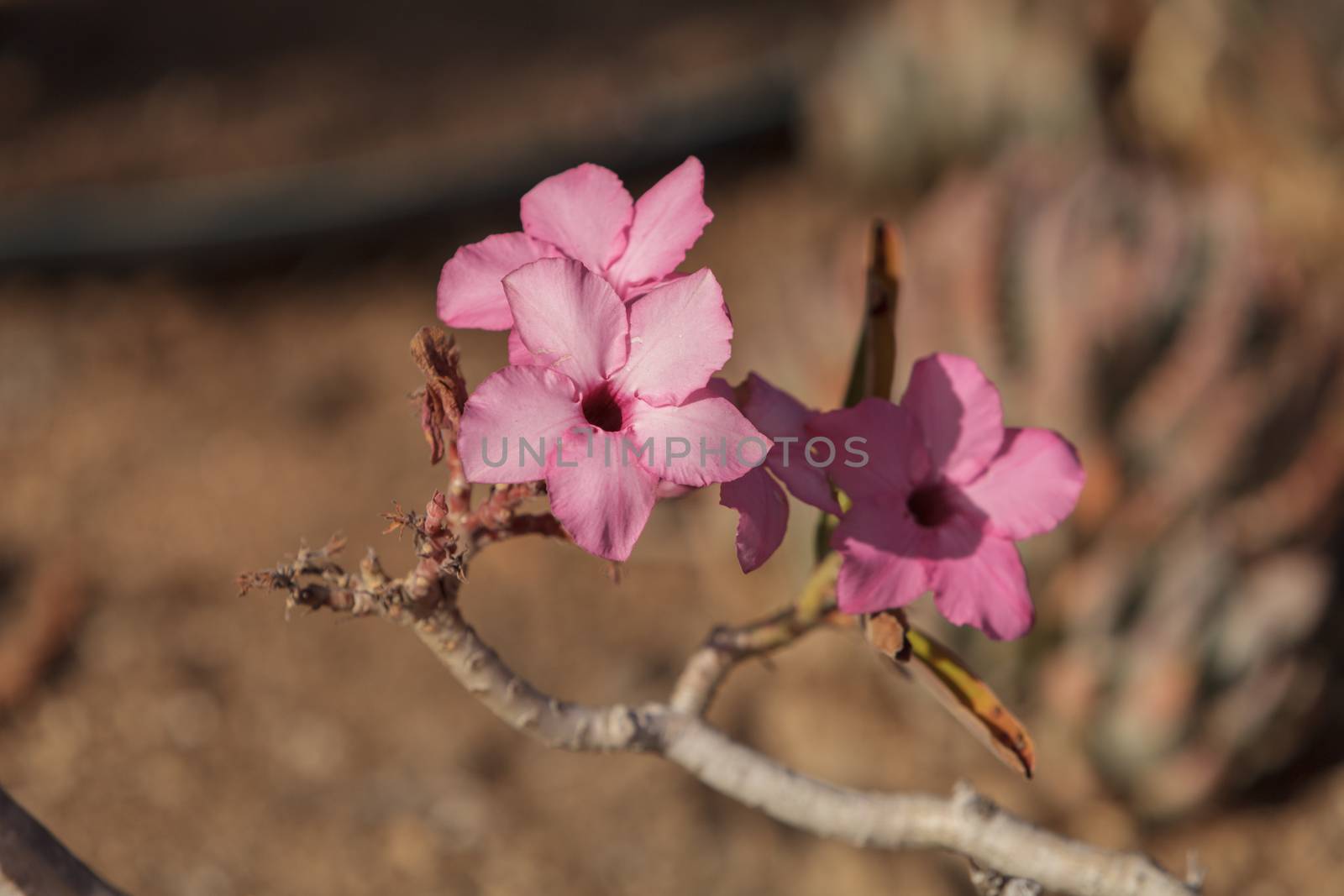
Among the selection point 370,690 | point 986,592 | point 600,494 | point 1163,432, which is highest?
point 600,494

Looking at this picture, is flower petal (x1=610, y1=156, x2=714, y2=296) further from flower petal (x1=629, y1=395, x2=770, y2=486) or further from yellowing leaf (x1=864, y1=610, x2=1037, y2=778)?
yellowing leaf (x1=864, y1=610, x2=1037, y2=778)

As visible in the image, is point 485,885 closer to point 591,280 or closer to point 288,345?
point 591,280

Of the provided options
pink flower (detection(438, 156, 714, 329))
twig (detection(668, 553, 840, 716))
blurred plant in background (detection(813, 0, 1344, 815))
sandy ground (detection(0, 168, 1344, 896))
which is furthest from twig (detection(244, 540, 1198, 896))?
blurred plant in background (detection(813, 0, 1344, 815))

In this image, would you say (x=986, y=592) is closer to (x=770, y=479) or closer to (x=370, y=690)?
(x=770, y=479)

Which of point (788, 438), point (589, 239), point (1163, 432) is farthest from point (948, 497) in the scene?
point (1163, 432)

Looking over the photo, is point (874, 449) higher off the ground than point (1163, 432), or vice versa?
point (874, 449)

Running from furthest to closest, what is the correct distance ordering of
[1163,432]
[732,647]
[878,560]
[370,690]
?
1. [370,690]
2. [1163,432]
3. [732,647]
4. [878,560]

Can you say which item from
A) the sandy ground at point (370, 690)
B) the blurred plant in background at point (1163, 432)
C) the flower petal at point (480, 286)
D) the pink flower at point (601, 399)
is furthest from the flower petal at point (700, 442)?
the blurred plant in background at point (1163, 432)

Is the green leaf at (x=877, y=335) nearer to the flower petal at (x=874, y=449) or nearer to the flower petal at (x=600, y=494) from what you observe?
the flower petal at (x=874, y=449)
